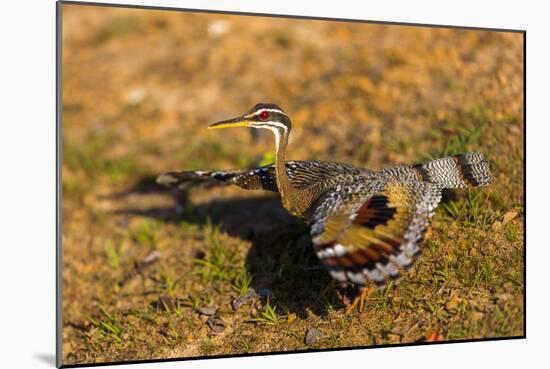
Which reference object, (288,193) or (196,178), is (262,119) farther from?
(196,178)

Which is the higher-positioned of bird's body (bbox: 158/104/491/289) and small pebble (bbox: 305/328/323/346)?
bird's body (bbox: 158/104/491/289)

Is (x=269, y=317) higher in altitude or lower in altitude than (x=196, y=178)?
lower

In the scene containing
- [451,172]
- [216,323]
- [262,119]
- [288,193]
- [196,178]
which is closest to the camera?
[262,119]

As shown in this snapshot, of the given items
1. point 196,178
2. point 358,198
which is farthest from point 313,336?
point 196,178

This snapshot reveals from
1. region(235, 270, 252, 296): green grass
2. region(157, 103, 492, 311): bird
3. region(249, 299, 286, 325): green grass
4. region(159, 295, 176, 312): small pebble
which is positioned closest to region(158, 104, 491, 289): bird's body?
region(157, 103, 492, 311): bird

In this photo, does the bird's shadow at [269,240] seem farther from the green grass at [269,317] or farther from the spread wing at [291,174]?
the spread wing at [291,174]

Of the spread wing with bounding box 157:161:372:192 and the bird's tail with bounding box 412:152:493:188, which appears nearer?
the bird's tail with bounding box 412:152:493:188

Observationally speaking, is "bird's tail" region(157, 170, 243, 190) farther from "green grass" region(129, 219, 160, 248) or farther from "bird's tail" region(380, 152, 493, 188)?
"bird's tail" region(380, 152, 493, 188)

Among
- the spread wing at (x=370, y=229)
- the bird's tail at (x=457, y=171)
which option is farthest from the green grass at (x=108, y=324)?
the bird's tail at (x=457, y=171)

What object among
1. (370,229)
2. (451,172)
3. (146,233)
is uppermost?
(451,172)
